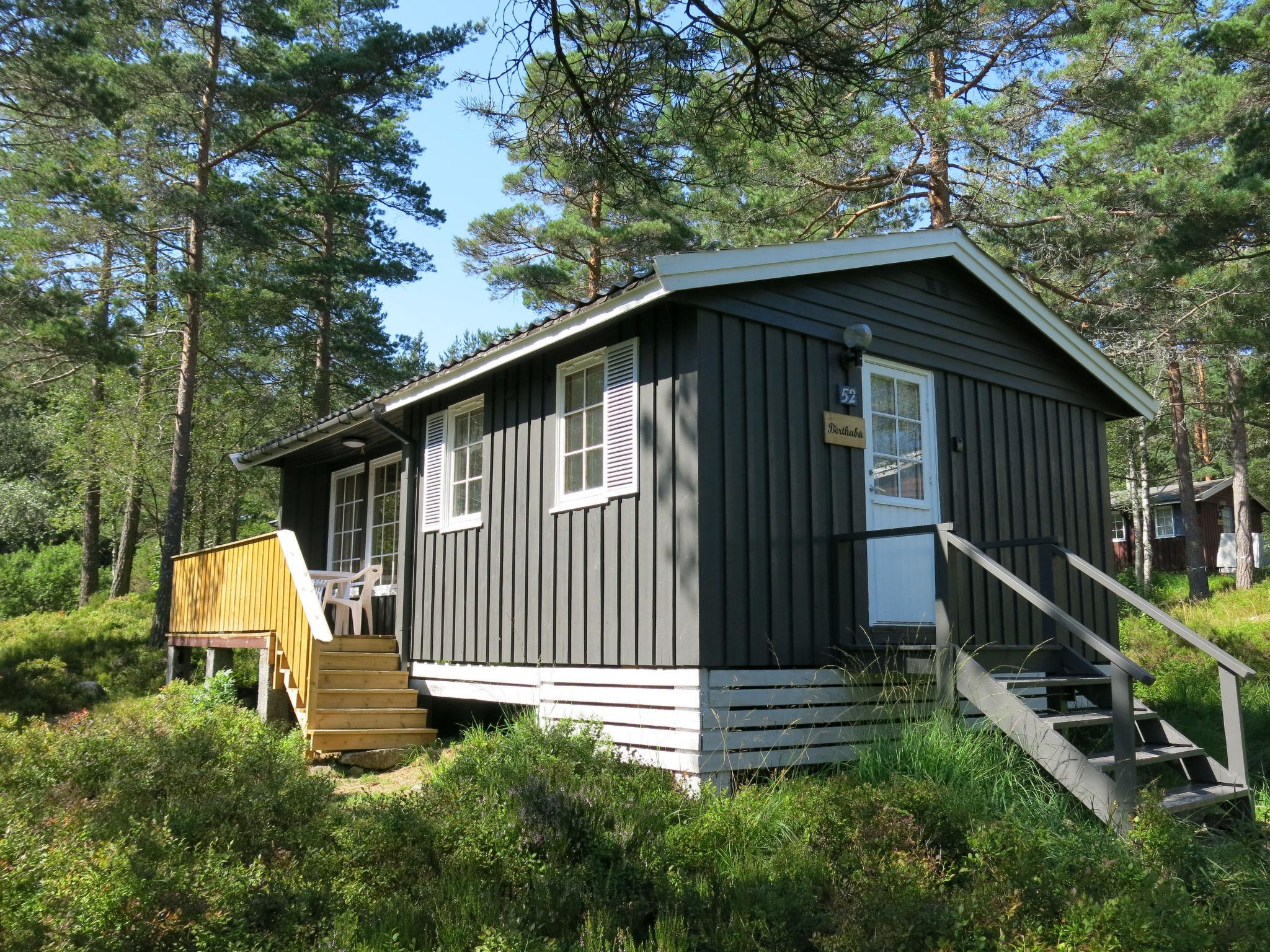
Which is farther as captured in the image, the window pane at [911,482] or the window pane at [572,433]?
the window pane at [911,482]

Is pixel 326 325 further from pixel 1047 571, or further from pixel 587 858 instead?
pixel 587 858

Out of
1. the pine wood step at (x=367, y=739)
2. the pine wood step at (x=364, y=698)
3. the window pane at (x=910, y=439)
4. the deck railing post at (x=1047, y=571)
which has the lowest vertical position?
the pine wood step at (x=367, y=739)

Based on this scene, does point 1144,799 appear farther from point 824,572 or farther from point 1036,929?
point 824,572

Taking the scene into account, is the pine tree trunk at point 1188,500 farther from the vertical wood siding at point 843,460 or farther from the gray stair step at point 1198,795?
the gray stair step at point 1198,795

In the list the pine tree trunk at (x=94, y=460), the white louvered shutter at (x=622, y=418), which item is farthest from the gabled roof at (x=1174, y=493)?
the white louvered shutter at (x=622, y=418)

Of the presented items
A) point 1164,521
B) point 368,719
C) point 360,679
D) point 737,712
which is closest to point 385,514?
point 360,679

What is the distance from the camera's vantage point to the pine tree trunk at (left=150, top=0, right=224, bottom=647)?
607 inches

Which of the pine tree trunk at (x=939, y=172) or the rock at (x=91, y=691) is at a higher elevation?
the pine tree trunk at (x=939, y=172)

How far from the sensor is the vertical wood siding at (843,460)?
653 centimetres

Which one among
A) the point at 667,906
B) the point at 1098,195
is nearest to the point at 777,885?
the point at 667,906

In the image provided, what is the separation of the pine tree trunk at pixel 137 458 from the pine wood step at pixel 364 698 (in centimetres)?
1089

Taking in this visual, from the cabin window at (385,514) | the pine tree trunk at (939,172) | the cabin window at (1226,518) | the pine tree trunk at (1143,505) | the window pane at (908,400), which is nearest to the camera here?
the window pane at (908,400)

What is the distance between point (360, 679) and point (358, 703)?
0.42 m

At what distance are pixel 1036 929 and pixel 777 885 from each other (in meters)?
1.00
